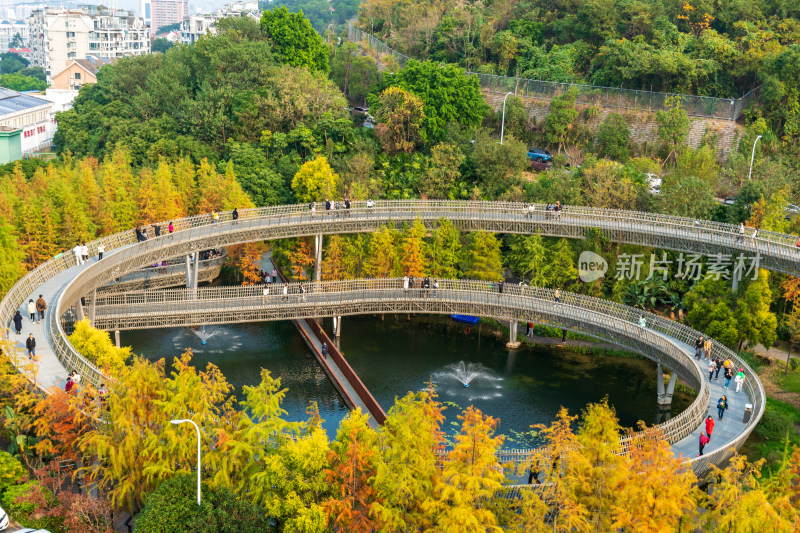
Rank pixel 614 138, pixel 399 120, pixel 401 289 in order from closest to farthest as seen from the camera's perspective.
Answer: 1. pixel 401 289
2. pixel 399 120
3. pixel 614 138

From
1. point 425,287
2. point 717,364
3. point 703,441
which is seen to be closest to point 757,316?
point 717,364

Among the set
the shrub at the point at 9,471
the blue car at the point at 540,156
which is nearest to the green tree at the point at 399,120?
the blue car at the point at 540,156

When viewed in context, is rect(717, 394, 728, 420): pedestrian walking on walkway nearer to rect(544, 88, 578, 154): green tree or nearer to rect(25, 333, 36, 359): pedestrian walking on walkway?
rect(25, 333, 36, 359): pedestrian walking on walkway

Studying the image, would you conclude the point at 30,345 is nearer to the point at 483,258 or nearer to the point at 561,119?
the point at 483,258

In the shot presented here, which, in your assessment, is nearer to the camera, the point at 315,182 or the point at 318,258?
the point at 318,258

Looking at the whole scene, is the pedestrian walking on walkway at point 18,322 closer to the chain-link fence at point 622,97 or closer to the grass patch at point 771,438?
the grass patch at point 771,438

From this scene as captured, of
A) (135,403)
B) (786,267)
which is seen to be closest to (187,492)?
(135,403)
